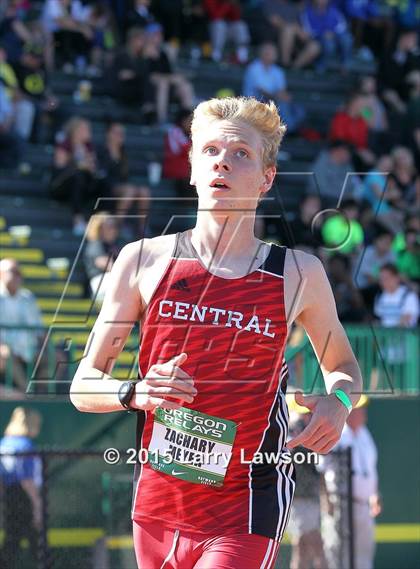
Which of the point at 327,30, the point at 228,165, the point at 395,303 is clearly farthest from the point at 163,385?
the point at 327,30

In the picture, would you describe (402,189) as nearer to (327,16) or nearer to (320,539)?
(327,16)

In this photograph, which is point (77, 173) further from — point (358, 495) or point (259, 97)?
point (358, 495)

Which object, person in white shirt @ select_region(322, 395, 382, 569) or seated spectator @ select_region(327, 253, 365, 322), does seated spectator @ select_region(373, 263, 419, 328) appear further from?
person in white shirt @ select_region(322, 395, 382, 569)

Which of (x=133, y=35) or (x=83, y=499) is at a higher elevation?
(x=133, y=35)

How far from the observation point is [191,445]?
13.8ft

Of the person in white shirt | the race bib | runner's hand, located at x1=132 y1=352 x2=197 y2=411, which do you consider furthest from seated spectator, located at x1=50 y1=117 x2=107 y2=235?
runner's hand, located at x1=132 y1=352 x2=197 y2=411

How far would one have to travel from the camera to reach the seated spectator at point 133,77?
15.7 m

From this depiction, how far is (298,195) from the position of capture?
52.0ft

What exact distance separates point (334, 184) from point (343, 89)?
12.8 ft

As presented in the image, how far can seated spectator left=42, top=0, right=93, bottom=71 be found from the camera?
1571 centimetres

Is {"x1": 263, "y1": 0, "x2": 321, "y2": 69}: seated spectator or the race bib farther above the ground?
{"x1": 263, "y1": 0, "x2": 321, "y2": 69}: seated spectator

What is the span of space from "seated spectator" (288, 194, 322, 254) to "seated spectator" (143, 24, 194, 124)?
8.16ft

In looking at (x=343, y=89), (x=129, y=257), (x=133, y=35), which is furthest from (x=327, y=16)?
(x=129, y=257)

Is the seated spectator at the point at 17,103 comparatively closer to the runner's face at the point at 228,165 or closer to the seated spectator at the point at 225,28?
the seated spectator at the point at 225,28
